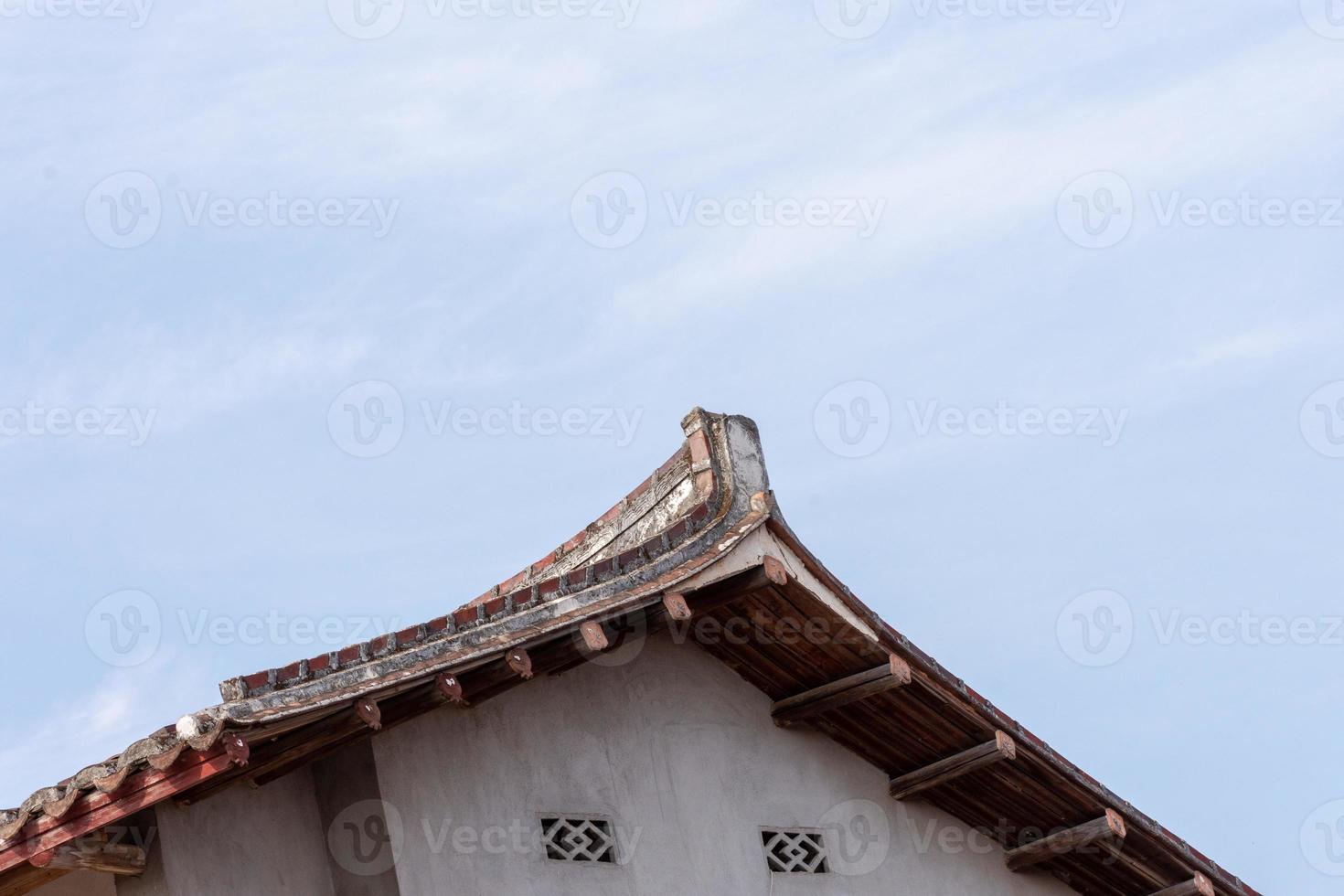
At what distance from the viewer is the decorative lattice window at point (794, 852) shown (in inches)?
496

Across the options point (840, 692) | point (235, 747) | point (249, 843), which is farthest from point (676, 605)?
point (235, 747)

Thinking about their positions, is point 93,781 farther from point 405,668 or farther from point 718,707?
point 718,707

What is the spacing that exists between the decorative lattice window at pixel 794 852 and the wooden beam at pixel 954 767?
799 mm

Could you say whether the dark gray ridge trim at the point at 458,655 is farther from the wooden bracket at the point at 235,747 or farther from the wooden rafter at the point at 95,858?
the wooden rafter at the point at 95,858

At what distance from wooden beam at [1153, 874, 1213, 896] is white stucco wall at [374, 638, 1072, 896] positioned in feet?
3.17

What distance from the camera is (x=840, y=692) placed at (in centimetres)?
1273

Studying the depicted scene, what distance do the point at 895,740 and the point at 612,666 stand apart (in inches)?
84.7

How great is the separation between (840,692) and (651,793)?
1463 millimetres

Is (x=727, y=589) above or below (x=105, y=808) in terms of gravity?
above

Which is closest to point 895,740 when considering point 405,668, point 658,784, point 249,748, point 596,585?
point 658,784

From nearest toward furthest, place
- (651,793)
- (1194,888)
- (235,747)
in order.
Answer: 1. (235,747)
2. (651,793)
3. (1194,888)

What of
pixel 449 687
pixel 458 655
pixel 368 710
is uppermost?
pixel 458 655

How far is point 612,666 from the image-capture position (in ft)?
40.7

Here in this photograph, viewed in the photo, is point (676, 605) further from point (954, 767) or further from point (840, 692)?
point (954, 767)
